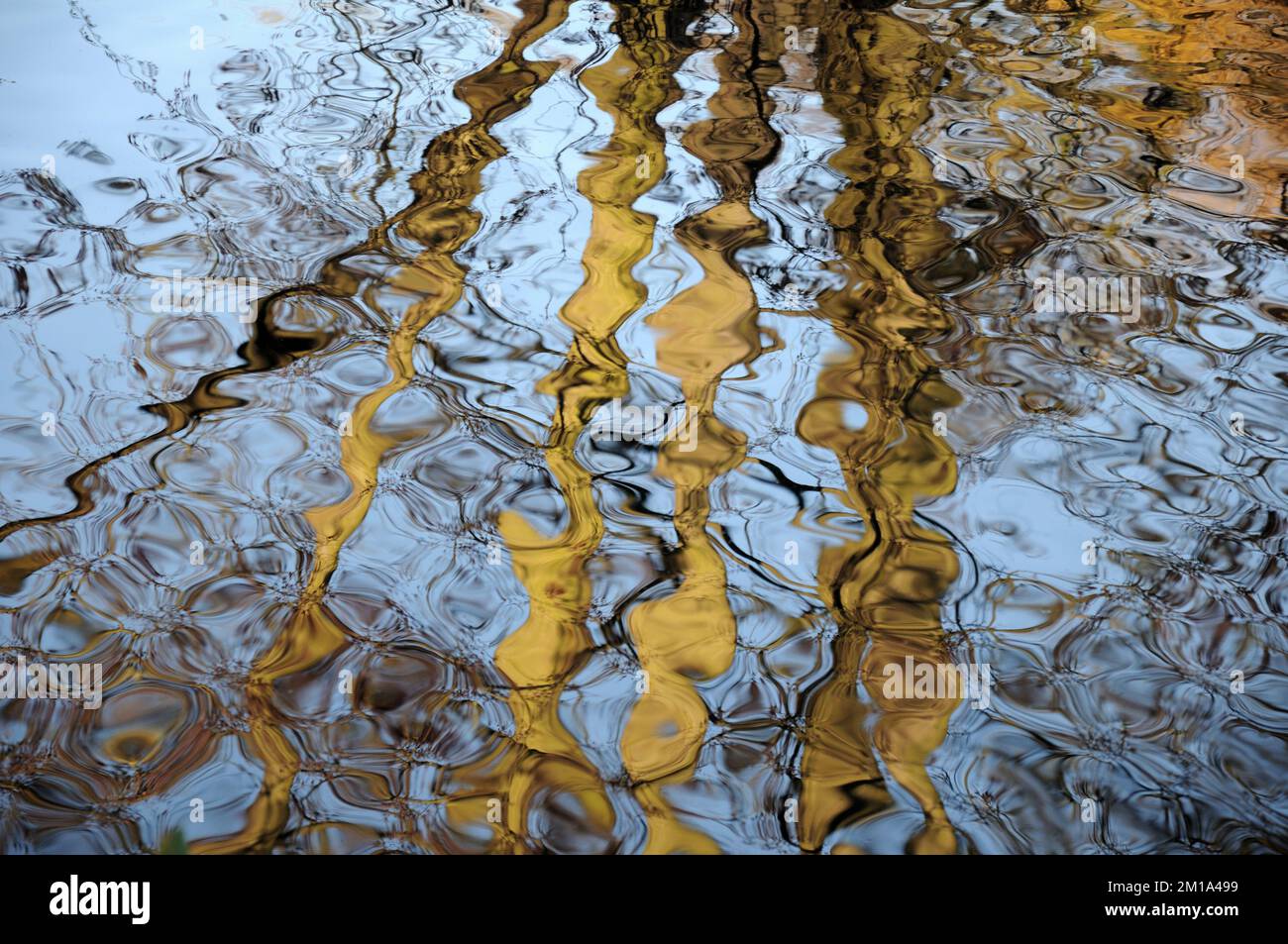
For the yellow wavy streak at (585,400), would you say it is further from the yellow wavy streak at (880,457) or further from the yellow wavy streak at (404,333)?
the yellow wavy streak at (880,457)

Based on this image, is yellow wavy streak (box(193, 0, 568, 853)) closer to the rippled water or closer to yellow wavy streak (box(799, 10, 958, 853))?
the rippled water

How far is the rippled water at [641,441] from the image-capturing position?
56.1 inches

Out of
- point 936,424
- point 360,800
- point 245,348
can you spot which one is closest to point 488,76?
point 245,348

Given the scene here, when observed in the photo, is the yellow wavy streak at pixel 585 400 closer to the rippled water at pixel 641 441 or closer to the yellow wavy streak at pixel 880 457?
the rippled water at pixel 641 441

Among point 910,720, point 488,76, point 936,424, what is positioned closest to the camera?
point 910,720

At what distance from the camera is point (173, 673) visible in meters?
1.51

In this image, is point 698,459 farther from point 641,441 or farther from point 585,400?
point 585,400

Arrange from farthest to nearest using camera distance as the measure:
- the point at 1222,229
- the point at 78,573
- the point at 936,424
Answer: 1. the point at 1222,229
2. the point at 936,424
3. the point at 78,573

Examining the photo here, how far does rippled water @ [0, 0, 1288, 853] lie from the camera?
1424 mm

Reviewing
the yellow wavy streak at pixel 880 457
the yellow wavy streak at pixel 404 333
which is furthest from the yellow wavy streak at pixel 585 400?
the yellow wavy streak at pixel 880 457

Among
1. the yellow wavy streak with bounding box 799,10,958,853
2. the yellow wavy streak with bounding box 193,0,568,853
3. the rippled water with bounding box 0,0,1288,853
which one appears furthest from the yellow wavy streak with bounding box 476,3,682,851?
the yellow wavy streak with bounding box 799,10,958,853

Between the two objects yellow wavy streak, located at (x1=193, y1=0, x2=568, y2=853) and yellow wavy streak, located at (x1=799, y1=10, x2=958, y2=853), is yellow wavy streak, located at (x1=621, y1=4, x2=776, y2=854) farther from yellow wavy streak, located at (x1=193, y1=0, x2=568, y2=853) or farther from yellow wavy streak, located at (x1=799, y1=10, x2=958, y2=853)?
yellow wavy streak, located at (x1=193, y1=0, x2=568, y2=853)
